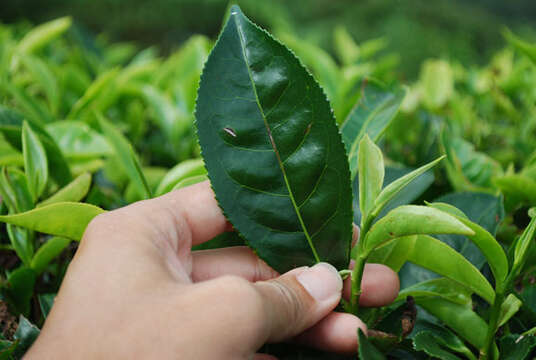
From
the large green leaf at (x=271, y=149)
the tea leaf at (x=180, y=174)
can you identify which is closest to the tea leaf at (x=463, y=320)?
the large green leaf at (x=271, y=149)

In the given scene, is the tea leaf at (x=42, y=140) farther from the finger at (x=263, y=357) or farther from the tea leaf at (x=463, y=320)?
the tea leaf at (x=463, y=320)

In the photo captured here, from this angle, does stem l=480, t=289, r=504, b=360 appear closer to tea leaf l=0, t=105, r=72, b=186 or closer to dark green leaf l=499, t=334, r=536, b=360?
dark green leaf l=499, t=334, r=536, b=360

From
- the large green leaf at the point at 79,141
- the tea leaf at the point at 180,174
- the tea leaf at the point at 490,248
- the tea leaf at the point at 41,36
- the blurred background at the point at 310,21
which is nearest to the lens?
the tea leaf at the point at 490,248

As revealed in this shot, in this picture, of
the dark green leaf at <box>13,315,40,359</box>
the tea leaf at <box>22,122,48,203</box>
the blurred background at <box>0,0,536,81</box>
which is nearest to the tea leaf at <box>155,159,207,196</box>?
the tea leaf at <box>22,122,48,203</box>

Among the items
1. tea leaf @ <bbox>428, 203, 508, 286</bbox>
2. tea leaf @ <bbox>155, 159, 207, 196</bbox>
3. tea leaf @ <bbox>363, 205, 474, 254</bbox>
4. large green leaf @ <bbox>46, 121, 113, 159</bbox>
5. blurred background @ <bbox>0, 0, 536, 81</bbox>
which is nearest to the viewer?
tea leaf @ <bbox>363, 205, 474, 254</bbox>

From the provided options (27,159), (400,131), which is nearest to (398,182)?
(27,159)

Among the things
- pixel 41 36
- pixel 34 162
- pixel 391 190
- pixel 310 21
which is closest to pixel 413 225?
pixel 391 190
